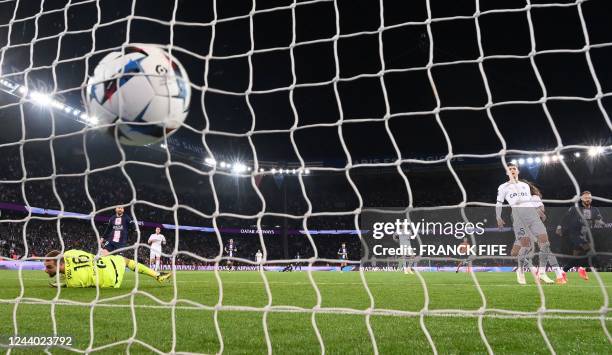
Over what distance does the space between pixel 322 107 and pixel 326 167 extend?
20597mm

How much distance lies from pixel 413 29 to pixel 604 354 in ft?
59.3

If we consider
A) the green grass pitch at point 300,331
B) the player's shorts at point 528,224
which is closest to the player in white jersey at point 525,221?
the player's shorts at point 528,224

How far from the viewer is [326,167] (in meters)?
5.78

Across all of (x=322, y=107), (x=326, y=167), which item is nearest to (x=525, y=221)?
(x=326, y=167)

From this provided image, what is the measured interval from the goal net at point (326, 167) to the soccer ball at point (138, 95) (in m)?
0.15

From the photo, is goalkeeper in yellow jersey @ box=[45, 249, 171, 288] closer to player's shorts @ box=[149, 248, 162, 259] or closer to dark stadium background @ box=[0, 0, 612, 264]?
player's shorts @ box=[149, 248, 162, 259]

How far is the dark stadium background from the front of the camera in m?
17.0

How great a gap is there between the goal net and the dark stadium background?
11cm

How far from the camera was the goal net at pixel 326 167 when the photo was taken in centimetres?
290

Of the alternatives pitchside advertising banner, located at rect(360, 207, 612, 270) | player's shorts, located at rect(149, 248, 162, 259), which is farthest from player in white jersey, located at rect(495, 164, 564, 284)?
pitchside advertising banner, located at rect(360, 207, 612, 270)

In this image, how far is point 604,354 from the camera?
204cm

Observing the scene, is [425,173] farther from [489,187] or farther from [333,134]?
[333,134]

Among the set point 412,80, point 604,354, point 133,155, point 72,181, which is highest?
point 412,80

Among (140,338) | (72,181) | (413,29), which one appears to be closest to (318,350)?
(140,338)
